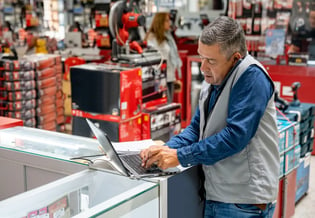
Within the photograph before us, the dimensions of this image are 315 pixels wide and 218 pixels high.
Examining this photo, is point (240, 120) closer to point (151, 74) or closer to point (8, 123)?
point (8, 123)

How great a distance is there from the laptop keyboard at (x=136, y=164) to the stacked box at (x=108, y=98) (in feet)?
8.36

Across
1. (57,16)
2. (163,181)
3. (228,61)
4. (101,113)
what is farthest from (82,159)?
(57,16)

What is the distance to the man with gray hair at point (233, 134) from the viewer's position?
1.90 m

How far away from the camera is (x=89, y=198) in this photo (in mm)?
2064

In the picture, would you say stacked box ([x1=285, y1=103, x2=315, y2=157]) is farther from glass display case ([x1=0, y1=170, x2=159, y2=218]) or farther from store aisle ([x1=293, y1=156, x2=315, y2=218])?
glass display case ([x1=0, y1=170, x2=159, y2=218])

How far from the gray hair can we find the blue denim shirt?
116 mm

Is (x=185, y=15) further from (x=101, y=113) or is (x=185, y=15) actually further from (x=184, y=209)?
(x=184, y=209)

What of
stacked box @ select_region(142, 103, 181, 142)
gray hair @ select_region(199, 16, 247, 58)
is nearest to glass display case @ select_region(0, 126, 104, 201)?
gray hair @ select_region(199, 16, 247, 58)

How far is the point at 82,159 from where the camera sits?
2242mm

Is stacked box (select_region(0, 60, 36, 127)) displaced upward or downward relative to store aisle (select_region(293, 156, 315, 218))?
upward

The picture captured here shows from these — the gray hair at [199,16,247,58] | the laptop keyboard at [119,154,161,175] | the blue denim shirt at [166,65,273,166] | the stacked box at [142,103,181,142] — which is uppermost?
the gray hair at [199,16,247,58]

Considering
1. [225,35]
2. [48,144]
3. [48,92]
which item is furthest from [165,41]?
[225,35]

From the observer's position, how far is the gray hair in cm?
189

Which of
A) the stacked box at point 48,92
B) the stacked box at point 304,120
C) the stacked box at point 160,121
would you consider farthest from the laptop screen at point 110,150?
the stacked box at point 48,92
